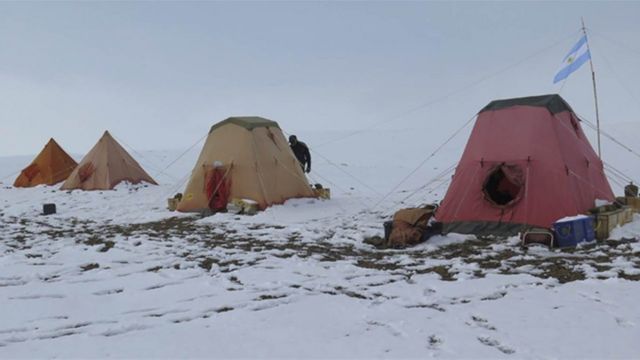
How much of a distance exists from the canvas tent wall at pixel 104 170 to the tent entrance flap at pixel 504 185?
1486 centimetres

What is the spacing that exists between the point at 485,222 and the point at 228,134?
25.9ft

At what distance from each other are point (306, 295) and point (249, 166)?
28.4ft

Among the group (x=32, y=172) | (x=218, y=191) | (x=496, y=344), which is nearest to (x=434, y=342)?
(x=496, y=344)

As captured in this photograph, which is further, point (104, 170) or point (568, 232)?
point (104, 170)

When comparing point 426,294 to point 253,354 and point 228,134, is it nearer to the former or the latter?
point 253,354

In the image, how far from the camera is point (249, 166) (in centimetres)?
1392

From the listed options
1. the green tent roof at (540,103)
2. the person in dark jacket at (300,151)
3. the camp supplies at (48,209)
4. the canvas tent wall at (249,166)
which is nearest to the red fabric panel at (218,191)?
the canvas tent wall at (249,166)

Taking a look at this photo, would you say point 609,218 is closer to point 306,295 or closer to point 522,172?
point 522,172

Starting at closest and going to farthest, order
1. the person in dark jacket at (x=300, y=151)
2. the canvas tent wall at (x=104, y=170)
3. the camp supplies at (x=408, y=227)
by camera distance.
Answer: the camp supplies at (x=408, y=227), the person in dark jacket at (x=300, y=151), the canvas tent wall at (x=104, y=170)

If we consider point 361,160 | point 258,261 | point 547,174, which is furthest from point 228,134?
point 361,160

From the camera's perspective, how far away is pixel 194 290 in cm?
586

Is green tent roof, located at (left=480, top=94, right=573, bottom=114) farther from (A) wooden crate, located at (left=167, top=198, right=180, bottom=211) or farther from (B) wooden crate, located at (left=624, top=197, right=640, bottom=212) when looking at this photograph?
(A) wooden crate, located at (left=167, top=198, right=180, bottom=211)

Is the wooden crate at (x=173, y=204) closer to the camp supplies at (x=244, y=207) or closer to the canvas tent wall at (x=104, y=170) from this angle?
the camp supplies at (x=244, y=207)

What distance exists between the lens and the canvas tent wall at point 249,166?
1383 centimetres
